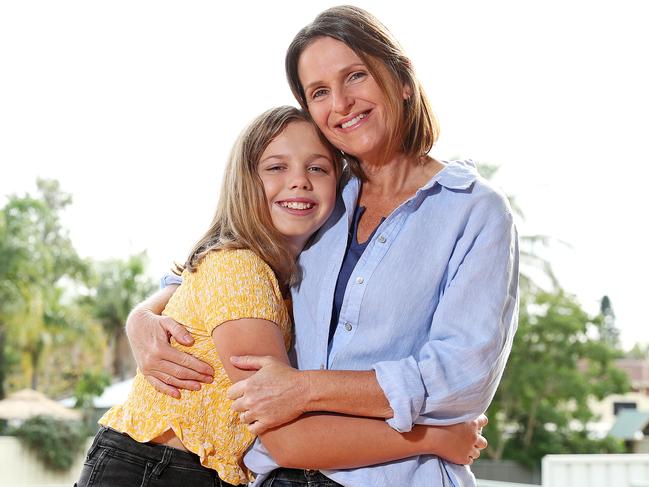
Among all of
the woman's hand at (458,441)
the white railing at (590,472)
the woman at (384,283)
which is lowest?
the white railing at (590,472)

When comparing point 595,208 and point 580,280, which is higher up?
point 595,208

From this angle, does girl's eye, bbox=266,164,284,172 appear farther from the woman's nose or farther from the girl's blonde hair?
the woman's nose

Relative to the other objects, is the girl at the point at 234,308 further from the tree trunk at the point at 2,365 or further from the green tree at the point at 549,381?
the tree trunk at the point at 2,365

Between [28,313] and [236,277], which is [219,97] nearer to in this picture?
[28,313]

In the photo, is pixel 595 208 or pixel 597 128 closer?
pixel 595 208

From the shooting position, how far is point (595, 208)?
3067 cm

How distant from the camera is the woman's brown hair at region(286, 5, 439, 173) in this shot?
1.74 meters

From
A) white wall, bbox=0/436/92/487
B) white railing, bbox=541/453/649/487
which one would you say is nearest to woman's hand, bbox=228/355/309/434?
white railing, bbox=541/453/649/487

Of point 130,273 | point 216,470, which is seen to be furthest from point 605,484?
point 130,273

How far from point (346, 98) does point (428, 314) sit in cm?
43

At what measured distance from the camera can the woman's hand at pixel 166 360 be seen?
5.77 feet

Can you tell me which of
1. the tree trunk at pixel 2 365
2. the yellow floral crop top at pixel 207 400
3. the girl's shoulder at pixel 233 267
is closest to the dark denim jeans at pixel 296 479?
the yellow floral crop top at pixel 207 400

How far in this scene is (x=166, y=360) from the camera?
177 centimetres

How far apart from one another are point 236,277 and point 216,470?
387 millimetres
